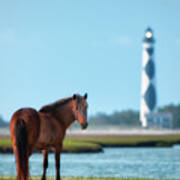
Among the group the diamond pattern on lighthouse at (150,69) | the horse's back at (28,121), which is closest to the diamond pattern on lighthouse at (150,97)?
the diamond pattern on lighthouse at (150,69)

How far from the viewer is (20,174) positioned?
10.4 meters

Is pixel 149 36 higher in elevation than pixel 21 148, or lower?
higher

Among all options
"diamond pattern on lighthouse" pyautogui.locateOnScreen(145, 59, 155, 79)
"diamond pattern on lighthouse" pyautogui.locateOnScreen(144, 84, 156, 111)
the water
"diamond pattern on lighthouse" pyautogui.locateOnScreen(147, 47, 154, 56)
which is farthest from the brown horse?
"diamond pattern on lighthouse" pyautogui.locateOnScreen(147, 47, 154, 56)

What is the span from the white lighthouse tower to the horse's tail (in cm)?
9475

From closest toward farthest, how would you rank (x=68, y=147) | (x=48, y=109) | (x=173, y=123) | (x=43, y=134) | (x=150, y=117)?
(x=43, y=134), (x=48, y=109), (x=68, y=147), (x=150, y=117), (x=173, y=123)

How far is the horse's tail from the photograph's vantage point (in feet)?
34.1

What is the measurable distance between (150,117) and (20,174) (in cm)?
9683

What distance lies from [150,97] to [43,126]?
309 ft

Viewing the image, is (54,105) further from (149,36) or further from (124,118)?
(124,118)

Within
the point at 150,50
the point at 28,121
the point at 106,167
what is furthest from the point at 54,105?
the point at 150,50

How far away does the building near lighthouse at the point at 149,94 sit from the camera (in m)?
105

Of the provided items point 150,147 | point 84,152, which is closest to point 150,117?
point 150,147

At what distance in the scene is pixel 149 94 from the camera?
4109 inches

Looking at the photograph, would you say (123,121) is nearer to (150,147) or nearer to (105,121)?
A: (105,121)
